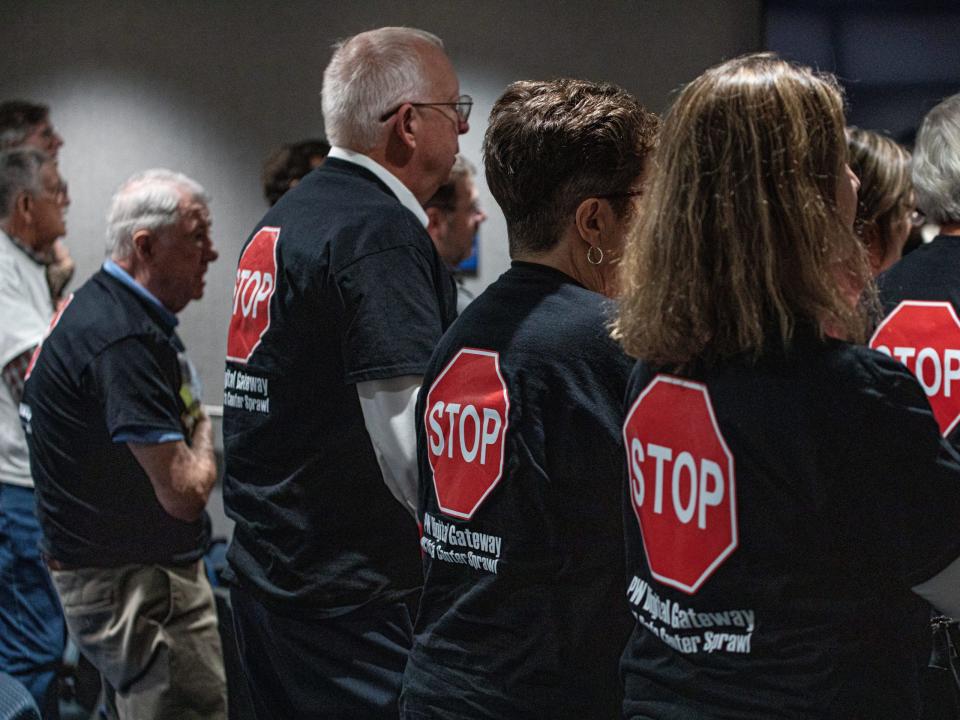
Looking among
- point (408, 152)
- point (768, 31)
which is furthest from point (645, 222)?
point (768, 31)

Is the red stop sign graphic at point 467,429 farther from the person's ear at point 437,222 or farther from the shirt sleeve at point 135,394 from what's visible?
the person's ear at point 437,222

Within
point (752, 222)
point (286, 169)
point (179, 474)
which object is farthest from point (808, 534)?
point (286, 169)

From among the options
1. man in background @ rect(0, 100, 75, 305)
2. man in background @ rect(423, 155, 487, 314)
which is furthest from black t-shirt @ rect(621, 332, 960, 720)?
man in background @ rect(0, 100, 75, 305)

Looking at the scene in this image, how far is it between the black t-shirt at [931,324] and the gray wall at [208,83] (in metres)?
3.05

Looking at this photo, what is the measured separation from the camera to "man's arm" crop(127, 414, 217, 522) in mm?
2334

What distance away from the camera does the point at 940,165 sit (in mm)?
1939

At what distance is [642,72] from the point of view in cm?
455

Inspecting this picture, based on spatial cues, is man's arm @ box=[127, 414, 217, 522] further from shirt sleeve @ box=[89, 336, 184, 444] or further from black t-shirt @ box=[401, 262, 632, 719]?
black t-shirt @ box=[401, 262, 632, 719]

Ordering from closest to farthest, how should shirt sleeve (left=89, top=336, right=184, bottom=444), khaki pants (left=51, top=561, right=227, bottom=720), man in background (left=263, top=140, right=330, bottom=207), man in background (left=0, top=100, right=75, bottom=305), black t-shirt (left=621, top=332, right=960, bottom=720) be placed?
black t-shirt (left=621, top=332, right=960, bottom=720), shirt sleeve (left=89, top=336, right=184, bottom=444), khaki pants (left=51, top=561, right=227, bottom=720), man in background (left=263, top=140, right=330, bottom=207), man in background (left=0, top=100, right=75, bottom=305)

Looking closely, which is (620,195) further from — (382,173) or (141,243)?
(141,243)

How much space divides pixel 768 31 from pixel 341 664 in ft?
11.1

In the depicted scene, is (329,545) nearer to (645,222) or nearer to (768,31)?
(645,222)

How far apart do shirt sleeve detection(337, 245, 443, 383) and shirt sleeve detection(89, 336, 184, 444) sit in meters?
0.77

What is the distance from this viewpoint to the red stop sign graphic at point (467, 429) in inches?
53.7
